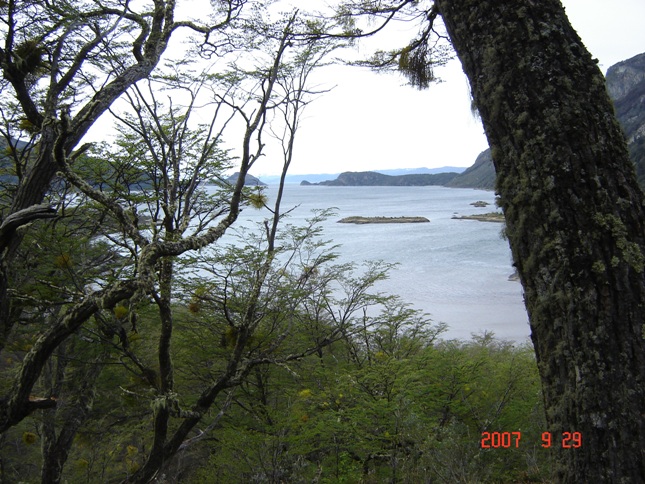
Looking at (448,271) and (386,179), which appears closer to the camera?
(448,271)

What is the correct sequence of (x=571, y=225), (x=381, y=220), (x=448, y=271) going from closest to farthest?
(x=571, y=225)
(x=448, y=271)
(x=381, y=220)

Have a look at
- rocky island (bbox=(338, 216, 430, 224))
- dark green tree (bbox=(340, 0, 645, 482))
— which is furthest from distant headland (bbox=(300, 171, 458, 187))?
dark green tree (bbox=(340, 0, 645, 482))

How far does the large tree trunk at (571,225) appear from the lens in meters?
0.91

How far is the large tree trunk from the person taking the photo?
2.99 feet

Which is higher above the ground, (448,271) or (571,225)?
(571,225)

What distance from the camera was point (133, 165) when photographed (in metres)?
5.43

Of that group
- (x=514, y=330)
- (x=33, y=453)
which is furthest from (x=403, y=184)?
(x=33, y=453)

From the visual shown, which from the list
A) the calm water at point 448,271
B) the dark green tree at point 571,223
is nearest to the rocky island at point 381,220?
the calm water at point 448,271

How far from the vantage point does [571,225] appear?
3.17 feet

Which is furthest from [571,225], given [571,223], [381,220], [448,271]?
[381,220]

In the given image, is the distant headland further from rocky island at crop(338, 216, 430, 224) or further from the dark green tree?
the dark green tree

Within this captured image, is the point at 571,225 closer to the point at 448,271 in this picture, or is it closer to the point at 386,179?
the point at 448,271

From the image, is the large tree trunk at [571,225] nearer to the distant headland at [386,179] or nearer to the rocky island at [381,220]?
the rocky island at [381,220]

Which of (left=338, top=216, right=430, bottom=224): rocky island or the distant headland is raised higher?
the distant headland
